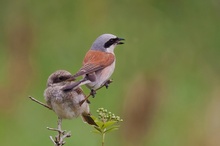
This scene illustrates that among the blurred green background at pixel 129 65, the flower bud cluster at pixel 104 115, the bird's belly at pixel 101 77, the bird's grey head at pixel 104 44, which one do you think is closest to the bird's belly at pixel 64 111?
the flower bud cluster at pixel 104 115

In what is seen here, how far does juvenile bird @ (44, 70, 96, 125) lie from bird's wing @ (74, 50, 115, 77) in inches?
17.9

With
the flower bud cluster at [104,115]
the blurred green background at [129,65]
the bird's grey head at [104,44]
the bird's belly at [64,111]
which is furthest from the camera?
the blurred green background at [129,65]

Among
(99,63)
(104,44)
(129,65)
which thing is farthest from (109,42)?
(129,65)

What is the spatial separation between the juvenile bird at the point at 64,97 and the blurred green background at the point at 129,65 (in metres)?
4.86

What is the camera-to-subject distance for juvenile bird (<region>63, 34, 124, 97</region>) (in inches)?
139

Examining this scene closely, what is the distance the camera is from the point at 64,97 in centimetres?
306

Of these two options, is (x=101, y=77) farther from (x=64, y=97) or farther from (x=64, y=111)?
(x=64, y=111)

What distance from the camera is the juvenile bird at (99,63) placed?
11.6ft

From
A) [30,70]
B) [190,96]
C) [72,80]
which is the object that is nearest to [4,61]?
[30,70]

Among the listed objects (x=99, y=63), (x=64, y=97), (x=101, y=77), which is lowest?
(x=64, y=97)

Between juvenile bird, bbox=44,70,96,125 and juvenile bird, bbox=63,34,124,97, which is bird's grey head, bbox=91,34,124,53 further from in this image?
juvenile bird, bbox=44,70,96,125

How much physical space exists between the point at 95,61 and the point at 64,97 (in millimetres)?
727

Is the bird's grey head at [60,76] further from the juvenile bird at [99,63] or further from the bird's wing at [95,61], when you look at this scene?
the bird's wing at [95,61]

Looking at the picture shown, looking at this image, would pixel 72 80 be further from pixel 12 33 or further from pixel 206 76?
pixel 12 33
